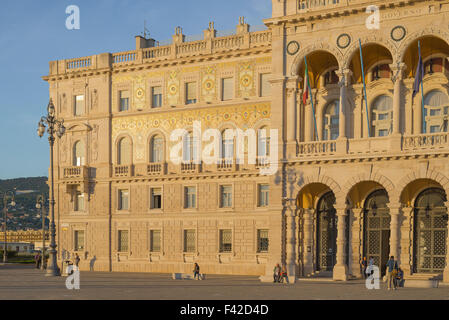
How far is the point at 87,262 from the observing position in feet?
184

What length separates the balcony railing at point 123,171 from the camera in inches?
2162

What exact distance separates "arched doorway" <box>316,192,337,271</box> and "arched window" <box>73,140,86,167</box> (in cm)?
1998

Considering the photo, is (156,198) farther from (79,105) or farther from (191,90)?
(79,105)

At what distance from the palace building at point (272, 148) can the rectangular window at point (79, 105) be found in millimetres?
110

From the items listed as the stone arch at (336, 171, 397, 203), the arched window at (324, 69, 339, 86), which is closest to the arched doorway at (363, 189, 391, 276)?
the stone arch at (336, 171, 397, 203)

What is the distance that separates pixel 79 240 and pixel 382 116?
84.5 feet

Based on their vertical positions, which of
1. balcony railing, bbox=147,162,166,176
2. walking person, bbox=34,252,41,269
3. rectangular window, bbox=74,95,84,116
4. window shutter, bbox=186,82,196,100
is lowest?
walking person, bbox=34,252,41,269

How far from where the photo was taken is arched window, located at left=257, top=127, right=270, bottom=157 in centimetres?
4997

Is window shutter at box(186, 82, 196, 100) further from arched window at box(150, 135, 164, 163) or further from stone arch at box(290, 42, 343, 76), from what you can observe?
stone arch at box(290, 42, 343, 76)

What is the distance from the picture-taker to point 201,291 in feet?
112

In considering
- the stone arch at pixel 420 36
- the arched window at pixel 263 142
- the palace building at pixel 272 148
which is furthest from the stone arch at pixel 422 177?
the arched window at pixel 263 142

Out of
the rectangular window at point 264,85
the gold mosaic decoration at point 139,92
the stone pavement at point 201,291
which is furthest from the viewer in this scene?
the gold mosaic decoration at point 139,92

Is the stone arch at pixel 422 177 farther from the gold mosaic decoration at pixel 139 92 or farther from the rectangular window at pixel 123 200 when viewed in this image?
the rectangular window at pixel 123 200

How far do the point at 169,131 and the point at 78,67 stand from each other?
9.78 m
